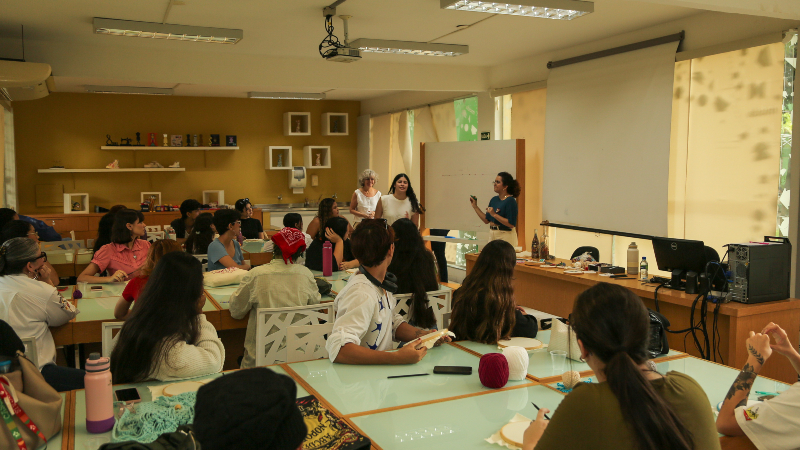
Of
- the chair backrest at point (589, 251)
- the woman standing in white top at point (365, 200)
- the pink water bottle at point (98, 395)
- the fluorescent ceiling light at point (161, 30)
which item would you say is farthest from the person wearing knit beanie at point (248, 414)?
the woman standing in white top at point (365, 200)

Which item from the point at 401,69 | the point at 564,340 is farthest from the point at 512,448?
the point at 401,69

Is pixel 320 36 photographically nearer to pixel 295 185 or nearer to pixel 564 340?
pixel 564 340

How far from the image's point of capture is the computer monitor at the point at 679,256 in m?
3.79

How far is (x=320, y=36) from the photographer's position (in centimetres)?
567

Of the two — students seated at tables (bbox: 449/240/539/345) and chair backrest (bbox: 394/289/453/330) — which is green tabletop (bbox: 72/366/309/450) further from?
chair backrest (bbox: 394/289/453/330)

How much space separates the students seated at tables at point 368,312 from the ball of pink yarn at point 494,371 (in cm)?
31

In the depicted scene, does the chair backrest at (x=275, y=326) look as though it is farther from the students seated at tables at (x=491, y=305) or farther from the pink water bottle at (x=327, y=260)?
the pink water bottle at (x=327, y=260)

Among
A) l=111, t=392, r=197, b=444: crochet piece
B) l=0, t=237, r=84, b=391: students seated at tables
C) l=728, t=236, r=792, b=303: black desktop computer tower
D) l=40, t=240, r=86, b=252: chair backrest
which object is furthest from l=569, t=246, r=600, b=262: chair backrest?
l=40, t=240, r=86, b=252: chair backrest

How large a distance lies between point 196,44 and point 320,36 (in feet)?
4.31

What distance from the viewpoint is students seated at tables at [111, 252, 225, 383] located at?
210 cm

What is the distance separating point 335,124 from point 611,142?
6.01 m

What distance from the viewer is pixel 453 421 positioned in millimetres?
1813

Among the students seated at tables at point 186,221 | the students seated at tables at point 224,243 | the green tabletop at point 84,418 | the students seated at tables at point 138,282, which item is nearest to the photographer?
the green tabletop at point 84,418

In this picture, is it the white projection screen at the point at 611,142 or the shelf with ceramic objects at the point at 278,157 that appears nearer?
the white projection screen at the point at 611,142
